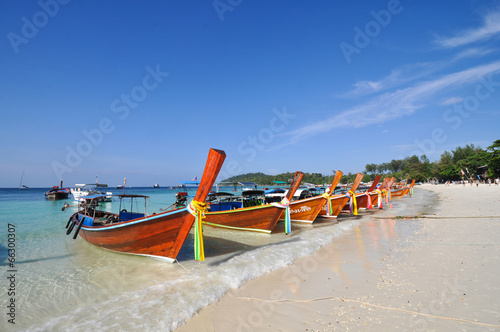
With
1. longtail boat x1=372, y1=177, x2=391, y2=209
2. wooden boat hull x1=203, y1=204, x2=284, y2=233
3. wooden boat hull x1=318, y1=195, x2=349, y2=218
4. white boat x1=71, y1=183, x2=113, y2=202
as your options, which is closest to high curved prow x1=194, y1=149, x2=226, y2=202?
wooden boat hull x1=203, y1=204, x2=284, y2=233

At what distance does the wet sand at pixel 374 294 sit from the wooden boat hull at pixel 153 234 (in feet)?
7.58

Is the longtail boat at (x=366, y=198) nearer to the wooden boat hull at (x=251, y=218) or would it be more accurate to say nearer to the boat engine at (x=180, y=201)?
the wooden boat hull at (x=251, y=218)

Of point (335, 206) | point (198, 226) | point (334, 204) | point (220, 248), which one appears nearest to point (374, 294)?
point (198, 226)

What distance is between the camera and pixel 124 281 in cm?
619

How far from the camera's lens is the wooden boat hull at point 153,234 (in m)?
6.48

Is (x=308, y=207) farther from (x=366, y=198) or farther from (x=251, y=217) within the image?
(x=366, y=198)

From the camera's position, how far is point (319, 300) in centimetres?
444

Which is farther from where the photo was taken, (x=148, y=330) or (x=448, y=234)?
(x=448, y=234)

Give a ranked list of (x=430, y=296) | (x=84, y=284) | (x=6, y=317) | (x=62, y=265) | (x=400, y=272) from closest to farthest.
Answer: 1. (x=430, y=296)
2. (x=6, y=317)
3. (x=400, y=272)
4. (x=84, y=284)
5. (x=62, y=265)

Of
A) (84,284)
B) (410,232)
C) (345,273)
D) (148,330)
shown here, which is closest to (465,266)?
(345,273)

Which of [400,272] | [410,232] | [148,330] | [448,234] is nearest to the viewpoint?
[148,330]

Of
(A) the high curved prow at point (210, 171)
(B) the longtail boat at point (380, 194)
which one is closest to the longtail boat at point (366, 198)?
(B) the longtail boat at point (380, 194)

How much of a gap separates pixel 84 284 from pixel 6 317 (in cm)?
156

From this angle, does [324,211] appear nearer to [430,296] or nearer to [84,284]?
[430,296]
